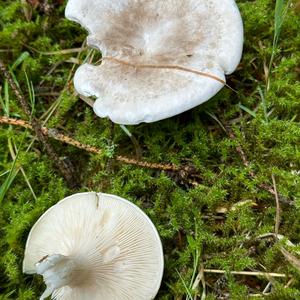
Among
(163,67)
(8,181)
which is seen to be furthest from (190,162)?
(8,181)

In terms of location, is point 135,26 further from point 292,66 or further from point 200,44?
point 292,66

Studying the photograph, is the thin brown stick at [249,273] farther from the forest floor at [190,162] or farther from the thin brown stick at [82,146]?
the thin brown stick at [82,146]

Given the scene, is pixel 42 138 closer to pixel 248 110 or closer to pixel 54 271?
pixel 54 271

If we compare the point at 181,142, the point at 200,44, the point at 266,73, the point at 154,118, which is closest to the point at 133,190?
the point at 181,142

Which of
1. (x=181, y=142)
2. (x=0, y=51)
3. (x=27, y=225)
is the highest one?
(x=0, y=51)

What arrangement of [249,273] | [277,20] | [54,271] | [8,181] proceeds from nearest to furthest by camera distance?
[54,271] → [249,273] → [277,20] → [8,181]

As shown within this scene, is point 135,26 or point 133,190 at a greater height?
point 135,26

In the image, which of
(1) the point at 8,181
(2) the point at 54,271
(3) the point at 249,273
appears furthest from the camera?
(1) the point at 8,181

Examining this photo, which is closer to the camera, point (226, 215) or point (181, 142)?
point (226, 215)
